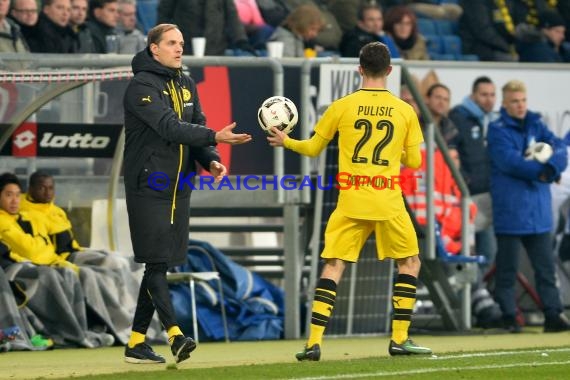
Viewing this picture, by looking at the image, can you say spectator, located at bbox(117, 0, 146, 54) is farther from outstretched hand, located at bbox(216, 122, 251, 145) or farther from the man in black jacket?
outstretched hand, located at bbox(216, 122, 251, 145)

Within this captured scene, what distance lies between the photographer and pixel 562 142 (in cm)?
1709

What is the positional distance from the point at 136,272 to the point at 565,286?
528cm

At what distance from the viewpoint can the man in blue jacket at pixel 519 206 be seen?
16.7 metres

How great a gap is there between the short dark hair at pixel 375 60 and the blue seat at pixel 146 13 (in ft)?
27.0

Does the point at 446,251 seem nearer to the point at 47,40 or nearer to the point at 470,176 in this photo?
the point at 470,176

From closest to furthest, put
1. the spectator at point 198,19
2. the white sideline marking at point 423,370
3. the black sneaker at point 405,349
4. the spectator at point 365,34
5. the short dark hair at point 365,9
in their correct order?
the white sideline marking at point 423,370
the black sneaker at point 405,349
the spectator at point 198,19
the spectator at point 365,34
the short dark hair at point 365,9

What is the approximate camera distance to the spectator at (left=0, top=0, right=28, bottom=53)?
15.9 m

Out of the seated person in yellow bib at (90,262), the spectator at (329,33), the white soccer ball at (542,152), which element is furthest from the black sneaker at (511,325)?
the spectator at (329,33)

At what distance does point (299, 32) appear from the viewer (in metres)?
19.0

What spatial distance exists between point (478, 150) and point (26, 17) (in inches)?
191

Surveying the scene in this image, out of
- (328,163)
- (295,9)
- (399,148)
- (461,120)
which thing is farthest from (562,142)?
(399,148)

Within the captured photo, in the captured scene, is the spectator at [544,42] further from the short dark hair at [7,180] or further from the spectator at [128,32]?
the short dark hair at [7,180]

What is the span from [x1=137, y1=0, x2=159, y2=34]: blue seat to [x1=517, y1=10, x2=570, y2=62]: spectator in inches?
194

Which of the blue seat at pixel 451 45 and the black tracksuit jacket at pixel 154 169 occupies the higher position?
the blue seat at pixel 451 45
